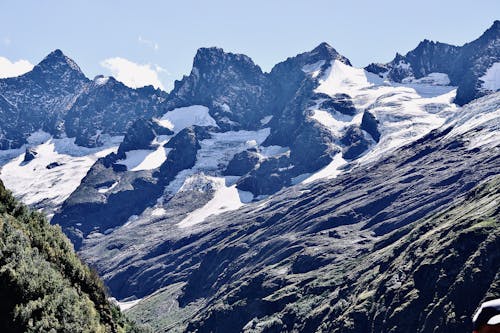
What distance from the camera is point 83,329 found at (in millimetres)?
61938

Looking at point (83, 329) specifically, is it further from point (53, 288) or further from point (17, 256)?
point (17, 256)

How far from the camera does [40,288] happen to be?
194 ft

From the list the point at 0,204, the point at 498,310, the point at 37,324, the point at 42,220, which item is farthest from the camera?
the point at 42,220

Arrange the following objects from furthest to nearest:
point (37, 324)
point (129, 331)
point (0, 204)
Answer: point (129, 331), point (0, 204), point (37, 324)

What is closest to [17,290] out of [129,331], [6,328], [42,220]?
[6,328]

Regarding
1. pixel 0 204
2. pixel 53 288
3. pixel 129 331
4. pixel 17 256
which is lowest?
pixel 129 331

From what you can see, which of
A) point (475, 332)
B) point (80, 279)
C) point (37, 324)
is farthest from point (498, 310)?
point (80, 279)

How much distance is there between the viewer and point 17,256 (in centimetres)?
6056

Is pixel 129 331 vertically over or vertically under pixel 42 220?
under

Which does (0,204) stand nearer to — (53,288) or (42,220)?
(42,220)

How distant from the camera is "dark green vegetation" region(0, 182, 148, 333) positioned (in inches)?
2191

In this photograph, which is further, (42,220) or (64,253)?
(42,220)

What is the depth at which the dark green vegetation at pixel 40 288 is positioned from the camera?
55.7 m

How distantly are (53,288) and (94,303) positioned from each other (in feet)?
61.9
